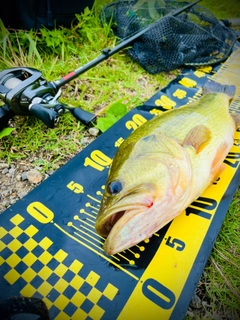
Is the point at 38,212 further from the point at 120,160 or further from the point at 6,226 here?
the point at 120,160

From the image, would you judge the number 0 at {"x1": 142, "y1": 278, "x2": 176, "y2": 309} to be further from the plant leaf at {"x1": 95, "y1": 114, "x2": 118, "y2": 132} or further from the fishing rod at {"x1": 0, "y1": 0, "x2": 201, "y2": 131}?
the plant leaf at {"x1": 95, "y1": 114, "x2": 118, "y2": 132}

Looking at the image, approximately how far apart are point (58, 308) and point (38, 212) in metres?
0.68

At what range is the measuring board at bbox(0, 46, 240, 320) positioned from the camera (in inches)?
65.2

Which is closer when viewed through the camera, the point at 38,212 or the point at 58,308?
the point at 58,308

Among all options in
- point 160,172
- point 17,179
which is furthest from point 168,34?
point 17,179

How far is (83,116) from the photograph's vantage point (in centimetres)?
275

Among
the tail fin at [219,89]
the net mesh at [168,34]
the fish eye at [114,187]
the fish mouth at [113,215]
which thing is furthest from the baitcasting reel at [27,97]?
the net mesh at [168,34]

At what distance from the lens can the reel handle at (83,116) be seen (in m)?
2.74

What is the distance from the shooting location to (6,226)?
6.31ft

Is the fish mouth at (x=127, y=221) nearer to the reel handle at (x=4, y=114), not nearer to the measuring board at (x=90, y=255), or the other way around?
the measuring board at (x=90, y=255)

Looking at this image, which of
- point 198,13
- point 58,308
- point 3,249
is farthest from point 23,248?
point 198,13

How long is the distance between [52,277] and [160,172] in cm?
95

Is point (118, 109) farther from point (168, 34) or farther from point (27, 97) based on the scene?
point (168, 34)

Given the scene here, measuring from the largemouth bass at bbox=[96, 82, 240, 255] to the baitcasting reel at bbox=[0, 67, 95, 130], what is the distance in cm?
72
